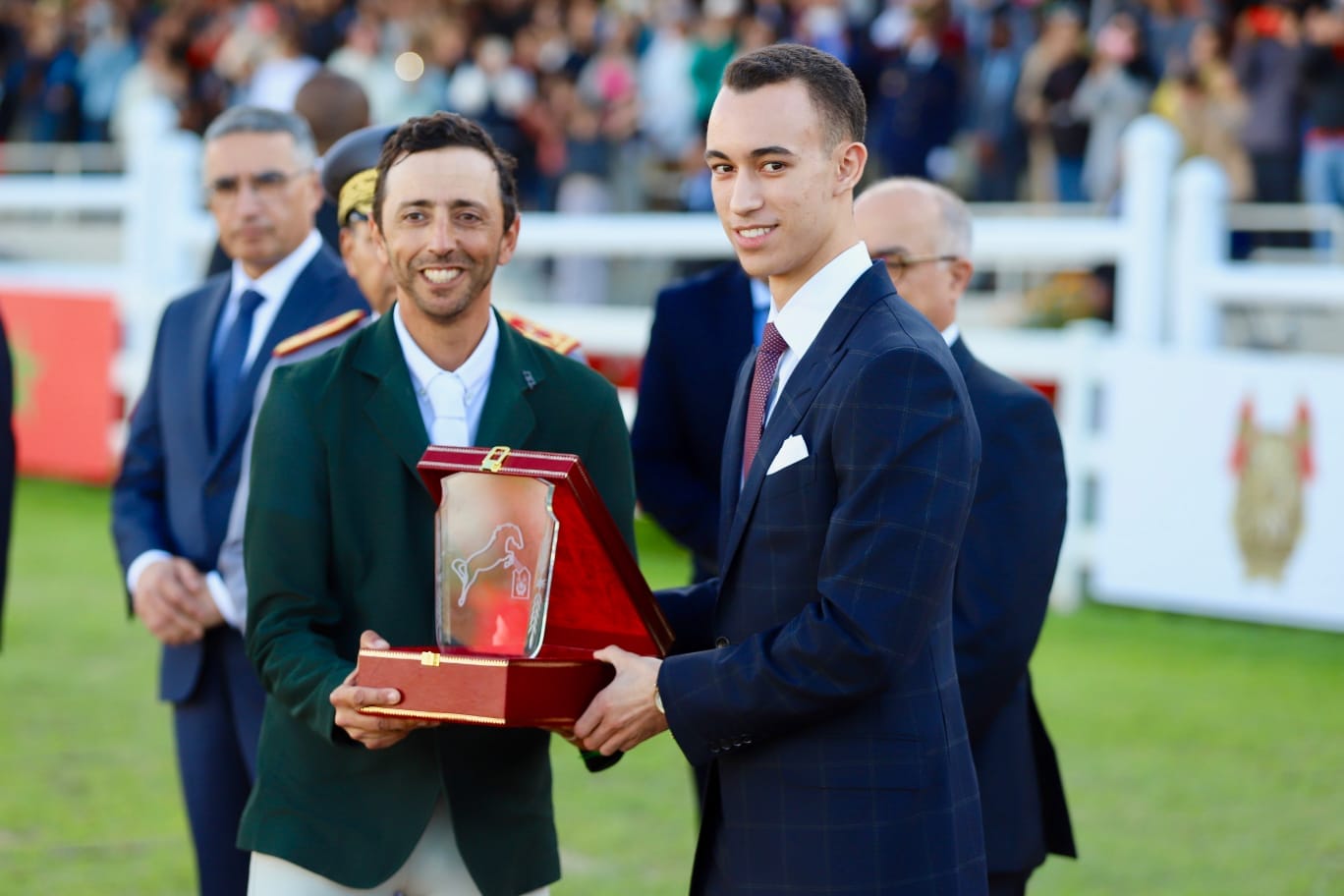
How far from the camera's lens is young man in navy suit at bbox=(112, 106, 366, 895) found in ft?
12.5

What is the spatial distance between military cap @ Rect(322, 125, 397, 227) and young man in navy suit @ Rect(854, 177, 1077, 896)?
125cm

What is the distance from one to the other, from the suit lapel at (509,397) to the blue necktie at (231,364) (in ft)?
3.46

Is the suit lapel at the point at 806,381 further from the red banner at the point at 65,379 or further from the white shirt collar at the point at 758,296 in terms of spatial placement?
the red banner at the point at 65,379

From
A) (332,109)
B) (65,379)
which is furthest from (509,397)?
(65,379)

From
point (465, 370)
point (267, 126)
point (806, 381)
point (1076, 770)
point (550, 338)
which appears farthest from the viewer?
point (1076, 770)

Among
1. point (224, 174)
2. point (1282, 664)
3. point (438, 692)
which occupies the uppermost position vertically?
point (224, 174)

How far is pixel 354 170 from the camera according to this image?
13.3ft

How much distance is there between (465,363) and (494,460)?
0.39 metres

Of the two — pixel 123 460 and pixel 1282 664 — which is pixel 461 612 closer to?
pixel 123 460

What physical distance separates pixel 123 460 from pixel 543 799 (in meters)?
1.62

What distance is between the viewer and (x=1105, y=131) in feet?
38.3

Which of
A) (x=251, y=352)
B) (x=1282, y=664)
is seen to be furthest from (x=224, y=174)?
(x=1282, y=664)

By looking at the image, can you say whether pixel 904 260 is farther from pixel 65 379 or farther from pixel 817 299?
pixel 65 379

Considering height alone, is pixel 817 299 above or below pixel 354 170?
below
